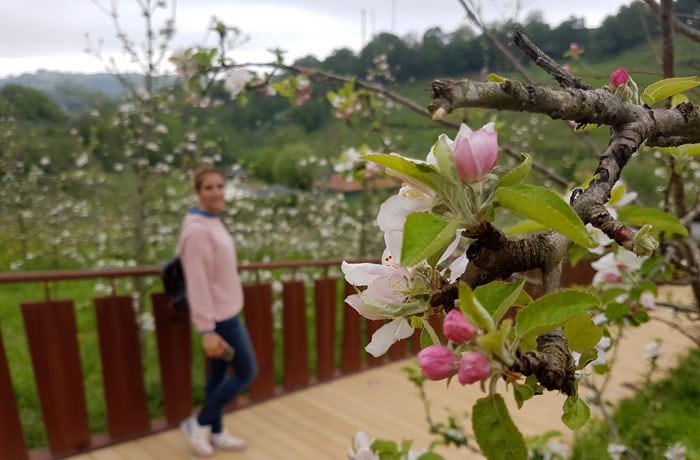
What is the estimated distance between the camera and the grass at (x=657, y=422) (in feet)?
8.08

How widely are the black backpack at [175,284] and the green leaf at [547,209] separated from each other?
2352 millimetres

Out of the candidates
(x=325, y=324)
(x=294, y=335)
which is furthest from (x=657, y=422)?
(x=294, y=335)

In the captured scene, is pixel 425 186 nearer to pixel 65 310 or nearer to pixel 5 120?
pixel 65 310

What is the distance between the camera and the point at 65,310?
237 centimetres

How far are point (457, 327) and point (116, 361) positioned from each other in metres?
2.62

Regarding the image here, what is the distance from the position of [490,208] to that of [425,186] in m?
0.04

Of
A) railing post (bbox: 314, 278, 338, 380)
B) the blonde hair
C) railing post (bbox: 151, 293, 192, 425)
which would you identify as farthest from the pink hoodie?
railing post (bbox: 314, 278, 338, 380)

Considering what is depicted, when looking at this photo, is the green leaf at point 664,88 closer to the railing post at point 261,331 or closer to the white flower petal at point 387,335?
the white flower petal at point 387,335

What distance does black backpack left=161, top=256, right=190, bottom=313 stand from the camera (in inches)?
99.8

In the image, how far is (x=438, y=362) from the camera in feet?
1.06

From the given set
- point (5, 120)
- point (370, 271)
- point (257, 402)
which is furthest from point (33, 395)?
point (370, 271)

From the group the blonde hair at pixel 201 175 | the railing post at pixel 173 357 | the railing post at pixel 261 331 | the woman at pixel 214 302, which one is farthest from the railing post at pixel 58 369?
the railing post at pixel 261 331

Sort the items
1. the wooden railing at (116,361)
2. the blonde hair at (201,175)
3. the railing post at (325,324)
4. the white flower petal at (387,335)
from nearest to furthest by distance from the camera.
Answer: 1. the white flower petal at (387,335)
2. the wooden railing at (116,361)
3. the blonde hair at (201,175)
4. the railing post at (325,324)

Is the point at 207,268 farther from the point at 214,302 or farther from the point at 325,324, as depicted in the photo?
the point at 325,324
